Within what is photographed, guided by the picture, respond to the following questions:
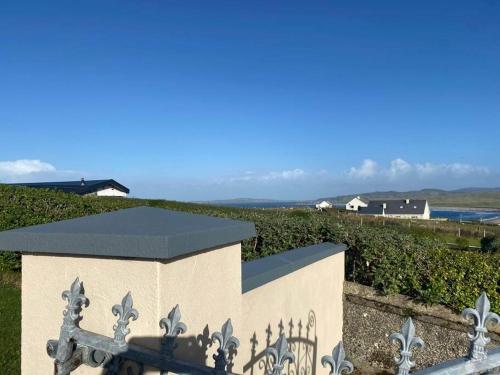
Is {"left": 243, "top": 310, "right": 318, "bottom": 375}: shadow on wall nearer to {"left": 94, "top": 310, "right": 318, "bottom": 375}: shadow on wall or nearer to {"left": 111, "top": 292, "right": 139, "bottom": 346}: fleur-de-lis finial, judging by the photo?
{"left": 94, "top": 310, "right": 318, "bottom": 375}: shadow on wall

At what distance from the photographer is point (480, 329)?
1493 mm

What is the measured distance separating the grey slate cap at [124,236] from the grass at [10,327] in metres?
2.94

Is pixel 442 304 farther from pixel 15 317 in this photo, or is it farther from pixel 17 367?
pixel 15 317

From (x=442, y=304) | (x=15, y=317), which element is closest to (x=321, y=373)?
(x=442, y=304)

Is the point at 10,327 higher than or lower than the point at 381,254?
lower

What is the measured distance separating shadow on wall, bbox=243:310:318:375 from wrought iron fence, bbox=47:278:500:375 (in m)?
2.05

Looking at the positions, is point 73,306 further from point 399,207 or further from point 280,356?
point 399,207

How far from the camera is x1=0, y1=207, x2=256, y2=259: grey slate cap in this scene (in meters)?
1.94

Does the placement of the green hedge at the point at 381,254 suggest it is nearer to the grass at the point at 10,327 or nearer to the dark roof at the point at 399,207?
the grass at the point at 10,327

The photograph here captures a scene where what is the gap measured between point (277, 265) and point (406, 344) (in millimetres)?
3240

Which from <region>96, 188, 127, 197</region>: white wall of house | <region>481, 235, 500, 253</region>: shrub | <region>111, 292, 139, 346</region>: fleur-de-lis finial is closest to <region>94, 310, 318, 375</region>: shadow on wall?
<region>111, 292, 139, 346</region>: fleur-de-lis finial

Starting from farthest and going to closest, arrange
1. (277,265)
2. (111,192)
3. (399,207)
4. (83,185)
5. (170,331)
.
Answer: (399,207), (111,192), (83,185), (277,265), (170,331)

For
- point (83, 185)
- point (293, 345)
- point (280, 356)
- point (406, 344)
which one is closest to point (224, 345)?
point (280, 356)

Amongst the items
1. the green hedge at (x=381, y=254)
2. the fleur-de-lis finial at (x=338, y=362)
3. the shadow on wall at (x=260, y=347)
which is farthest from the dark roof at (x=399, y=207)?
the fleur-de-lis finial at (x=338, y=362)
